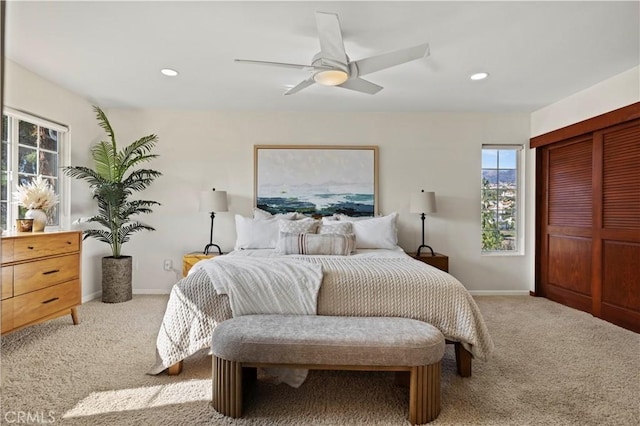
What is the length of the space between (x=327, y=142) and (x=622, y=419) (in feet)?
12.1

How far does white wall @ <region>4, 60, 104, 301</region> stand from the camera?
327 cm

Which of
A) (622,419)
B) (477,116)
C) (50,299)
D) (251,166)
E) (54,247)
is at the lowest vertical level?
(622,419)

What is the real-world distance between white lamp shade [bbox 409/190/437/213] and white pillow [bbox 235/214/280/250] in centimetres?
164

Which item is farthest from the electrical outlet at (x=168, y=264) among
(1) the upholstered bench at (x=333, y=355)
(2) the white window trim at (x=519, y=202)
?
(2) the white window trim at (x=519, y=202)

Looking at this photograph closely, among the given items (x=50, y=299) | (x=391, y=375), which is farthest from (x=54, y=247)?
(x=391, y=375)

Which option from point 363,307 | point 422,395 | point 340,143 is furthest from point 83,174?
point 422,395

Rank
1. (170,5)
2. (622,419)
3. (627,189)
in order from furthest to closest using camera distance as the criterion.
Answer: (627,189), (170,5), (622,419)

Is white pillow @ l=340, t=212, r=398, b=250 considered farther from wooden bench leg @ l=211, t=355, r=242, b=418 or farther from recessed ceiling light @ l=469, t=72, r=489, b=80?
wooden bench leg @ l=211, t=355, r=242, b=418

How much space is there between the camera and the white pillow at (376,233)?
3930mm

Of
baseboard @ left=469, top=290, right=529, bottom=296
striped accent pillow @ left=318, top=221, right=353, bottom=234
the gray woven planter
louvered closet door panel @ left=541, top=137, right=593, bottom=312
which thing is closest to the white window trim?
louvered closet door panel @ left=541, top=137, right=593, bottom=312

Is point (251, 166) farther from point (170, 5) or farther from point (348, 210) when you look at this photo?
point (170, 5)

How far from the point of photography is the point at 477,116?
464cm

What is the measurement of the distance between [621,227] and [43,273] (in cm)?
512

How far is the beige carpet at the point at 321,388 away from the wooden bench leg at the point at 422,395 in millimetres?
79
